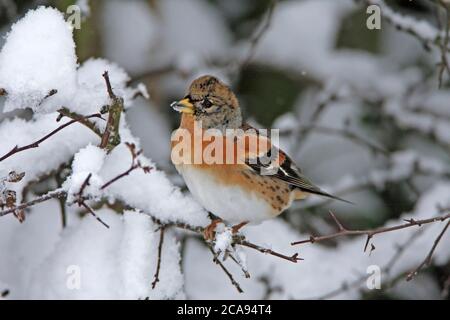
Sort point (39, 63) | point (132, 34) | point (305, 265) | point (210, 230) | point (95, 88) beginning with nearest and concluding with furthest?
point (39, 63) → point (95, 88) → point (210, 230) → point (305, 265) → point (132, 34)

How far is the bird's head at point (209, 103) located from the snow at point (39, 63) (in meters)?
0.76

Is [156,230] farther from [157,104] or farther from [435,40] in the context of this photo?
[157,104]

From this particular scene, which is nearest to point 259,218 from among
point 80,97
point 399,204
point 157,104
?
point 80,97

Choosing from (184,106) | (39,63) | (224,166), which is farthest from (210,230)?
(39,63)

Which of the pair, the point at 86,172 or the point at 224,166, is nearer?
the point at 86,172

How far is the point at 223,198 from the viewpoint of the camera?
322 centimetres

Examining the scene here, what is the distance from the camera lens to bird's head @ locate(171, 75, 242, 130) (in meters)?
3.30

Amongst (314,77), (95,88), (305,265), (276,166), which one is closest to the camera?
(95,88)

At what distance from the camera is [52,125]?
3.06 metres

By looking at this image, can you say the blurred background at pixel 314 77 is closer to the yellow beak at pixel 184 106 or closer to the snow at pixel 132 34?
the snow at pixel 132 34

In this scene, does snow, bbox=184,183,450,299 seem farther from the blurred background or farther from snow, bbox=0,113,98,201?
snow, bbox=0,113,98,201

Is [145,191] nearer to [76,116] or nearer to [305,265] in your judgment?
[76,116]

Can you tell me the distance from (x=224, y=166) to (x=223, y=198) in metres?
0.15

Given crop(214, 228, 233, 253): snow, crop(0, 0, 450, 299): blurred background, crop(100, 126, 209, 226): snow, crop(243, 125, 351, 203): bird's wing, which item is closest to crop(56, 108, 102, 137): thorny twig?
crop(100, 126, 209, 226): snow
